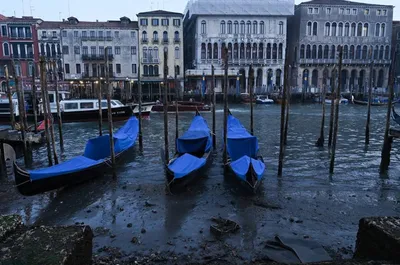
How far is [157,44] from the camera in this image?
3841cm

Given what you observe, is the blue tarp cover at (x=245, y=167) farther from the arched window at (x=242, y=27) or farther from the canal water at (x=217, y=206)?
the arched window at (x=242, y=27)

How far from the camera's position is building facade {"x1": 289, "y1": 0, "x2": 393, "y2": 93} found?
1630 inches

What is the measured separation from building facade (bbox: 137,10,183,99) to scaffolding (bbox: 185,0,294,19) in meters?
3.66

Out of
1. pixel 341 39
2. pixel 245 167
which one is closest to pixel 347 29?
pixel 341 39

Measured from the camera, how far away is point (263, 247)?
203 inches

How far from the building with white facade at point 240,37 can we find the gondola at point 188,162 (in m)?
29.5

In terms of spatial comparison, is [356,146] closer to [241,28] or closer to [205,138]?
[205,138]

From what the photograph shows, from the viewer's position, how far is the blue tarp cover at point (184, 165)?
305 inches

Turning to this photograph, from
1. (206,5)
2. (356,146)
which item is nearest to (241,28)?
(206,5)

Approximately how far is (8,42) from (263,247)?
40.4m

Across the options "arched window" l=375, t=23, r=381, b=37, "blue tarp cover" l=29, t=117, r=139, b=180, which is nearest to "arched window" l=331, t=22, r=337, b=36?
"arched window" l=375, t=23, r=381, b=37

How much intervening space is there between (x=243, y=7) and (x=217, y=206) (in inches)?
1500

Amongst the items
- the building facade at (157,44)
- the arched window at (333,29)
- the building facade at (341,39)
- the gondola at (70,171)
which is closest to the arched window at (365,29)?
the building facade at (341,39)

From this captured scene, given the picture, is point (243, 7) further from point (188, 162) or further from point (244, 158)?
point (188, 162)
